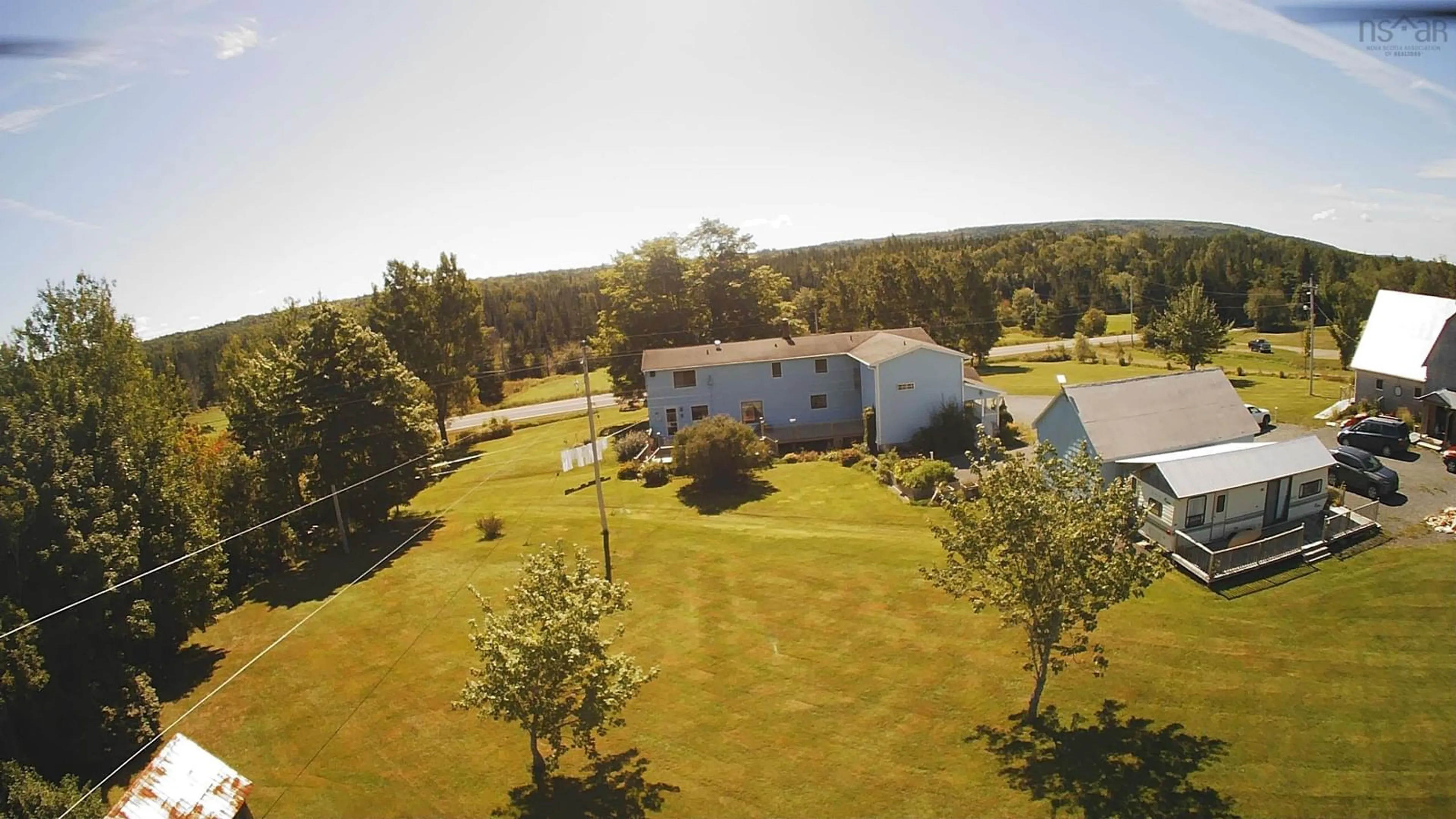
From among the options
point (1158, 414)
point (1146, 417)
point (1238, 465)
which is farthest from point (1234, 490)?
point (1158, 414)

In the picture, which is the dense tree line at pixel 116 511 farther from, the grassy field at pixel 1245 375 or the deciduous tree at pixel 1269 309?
the deciduous tree at pixel 1269 309

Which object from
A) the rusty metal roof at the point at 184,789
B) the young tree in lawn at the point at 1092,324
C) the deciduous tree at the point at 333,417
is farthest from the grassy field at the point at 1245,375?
the rusty metal roof at the point at 184,789

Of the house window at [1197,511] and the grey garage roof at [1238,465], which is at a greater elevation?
the grey garage roof at [1238,465]

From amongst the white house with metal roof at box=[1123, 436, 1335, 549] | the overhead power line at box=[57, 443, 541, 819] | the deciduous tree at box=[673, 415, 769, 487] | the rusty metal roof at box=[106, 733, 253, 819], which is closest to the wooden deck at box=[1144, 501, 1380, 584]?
the white house with metal roof at box=[1123, 436, 1335, 549]

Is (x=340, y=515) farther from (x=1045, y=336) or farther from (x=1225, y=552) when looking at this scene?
(x=1045, y=336)

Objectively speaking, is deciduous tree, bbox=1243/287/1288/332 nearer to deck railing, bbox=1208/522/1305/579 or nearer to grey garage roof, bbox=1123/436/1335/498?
grey garage roof, bbox=1123/436/1335/498
